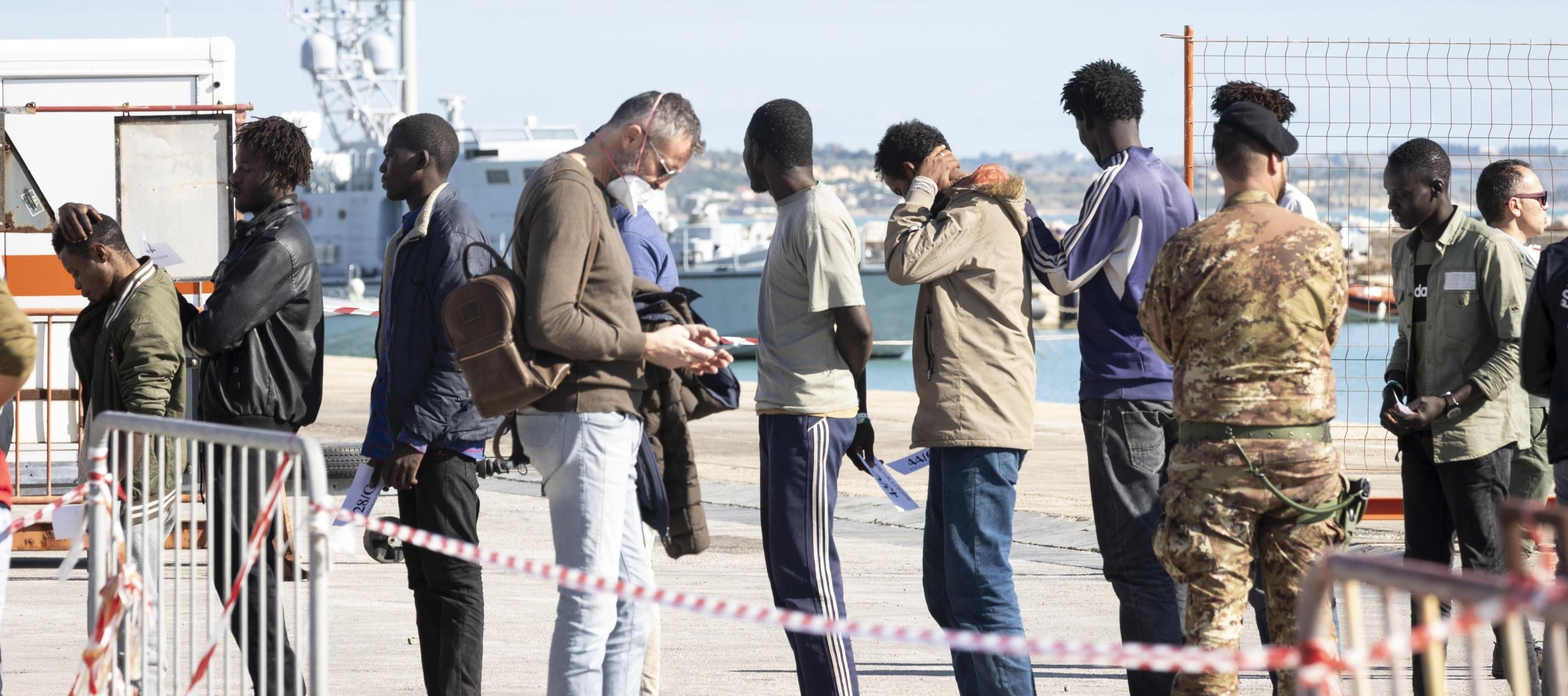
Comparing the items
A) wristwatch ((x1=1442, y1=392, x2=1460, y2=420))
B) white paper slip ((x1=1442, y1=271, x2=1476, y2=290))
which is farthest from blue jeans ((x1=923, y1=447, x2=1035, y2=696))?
white paper slip ((x1=1442, y1=271, x2=1476, y2=290))

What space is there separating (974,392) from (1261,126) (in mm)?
1147

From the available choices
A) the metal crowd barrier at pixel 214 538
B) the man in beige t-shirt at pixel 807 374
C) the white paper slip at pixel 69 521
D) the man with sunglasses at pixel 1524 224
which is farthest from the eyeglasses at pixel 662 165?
the man with sunglasses at pixel 1524 224

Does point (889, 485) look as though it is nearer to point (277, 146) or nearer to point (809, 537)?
point (809, 537)

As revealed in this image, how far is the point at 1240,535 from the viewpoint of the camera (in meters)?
3.86

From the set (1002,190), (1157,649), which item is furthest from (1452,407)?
(1157,649)

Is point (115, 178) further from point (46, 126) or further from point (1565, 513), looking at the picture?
point (1565, 513)

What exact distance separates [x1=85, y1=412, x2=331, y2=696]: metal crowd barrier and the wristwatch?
3.57m

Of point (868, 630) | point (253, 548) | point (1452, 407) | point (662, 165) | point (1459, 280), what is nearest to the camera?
point (868, 630)

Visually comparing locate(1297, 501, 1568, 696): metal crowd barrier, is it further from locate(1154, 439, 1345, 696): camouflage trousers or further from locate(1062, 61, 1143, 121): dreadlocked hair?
locate(1062, 61, 1143, 121): dreadlocked hair

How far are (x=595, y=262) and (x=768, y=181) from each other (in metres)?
0.85

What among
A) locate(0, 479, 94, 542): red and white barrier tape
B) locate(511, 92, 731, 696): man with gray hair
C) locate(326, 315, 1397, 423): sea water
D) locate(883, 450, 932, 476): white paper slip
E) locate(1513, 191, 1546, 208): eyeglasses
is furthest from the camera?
locate(326, 315, 1397, 423): sea water

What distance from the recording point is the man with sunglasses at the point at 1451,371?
5.29 metres

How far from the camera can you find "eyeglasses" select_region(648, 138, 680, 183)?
164 inches

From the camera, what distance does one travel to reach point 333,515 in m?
3.41
